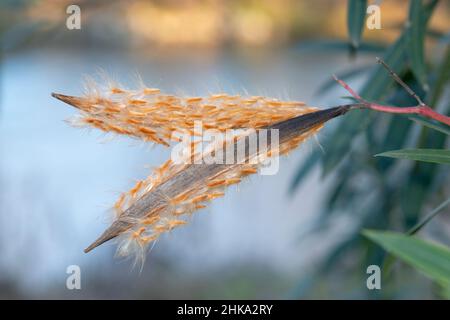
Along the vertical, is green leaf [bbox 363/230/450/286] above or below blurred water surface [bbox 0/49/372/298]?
above

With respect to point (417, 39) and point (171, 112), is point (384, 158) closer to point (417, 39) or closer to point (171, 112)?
point (417, 39)

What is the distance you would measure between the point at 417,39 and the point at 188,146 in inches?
21.3

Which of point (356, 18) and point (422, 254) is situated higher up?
point (356, 18)

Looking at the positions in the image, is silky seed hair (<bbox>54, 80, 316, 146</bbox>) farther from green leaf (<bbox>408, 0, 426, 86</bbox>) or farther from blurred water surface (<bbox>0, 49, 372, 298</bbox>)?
blurred water surface (<bbox>0, 49, 372, 298</bbox>)

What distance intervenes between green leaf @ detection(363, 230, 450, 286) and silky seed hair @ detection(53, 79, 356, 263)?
13 centimetres

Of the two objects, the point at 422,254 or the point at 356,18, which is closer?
the point at 422,254

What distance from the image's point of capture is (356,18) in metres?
1.02

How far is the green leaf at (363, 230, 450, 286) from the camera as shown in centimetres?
60

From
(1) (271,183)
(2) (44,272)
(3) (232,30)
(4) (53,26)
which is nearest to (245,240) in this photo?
(1) (271,183)

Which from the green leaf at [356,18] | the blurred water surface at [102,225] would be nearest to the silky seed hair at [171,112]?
the green leaf at [356,18]

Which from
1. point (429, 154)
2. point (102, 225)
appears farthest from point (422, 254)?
point (102, 225)

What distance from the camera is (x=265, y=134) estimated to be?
0.63 meters

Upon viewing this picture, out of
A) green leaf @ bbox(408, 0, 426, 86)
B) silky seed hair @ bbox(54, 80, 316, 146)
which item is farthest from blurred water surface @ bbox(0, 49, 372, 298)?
silky seed hair @ bbox(54, 80, 316, 146)
